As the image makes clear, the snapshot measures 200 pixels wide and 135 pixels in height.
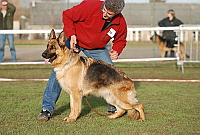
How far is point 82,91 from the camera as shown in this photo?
191 inches

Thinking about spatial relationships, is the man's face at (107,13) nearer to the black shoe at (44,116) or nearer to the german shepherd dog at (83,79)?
the german shepherd dog at (83,79)

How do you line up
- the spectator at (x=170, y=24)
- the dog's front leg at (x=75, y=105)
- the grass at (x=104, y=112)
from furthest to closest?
1. the spectator at (x=170, y=24)
2. the dog's front leg at (x=75, y=105)
3. the grass at (x=104, y=112)

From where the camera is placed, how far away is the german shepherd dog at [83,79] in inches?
187

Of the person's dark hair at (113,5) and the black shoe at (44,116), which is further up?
the person's dark hair at (113,5)

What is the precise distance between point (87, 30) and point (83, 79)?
0.88 meters

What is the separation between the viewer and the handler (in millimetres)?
4903

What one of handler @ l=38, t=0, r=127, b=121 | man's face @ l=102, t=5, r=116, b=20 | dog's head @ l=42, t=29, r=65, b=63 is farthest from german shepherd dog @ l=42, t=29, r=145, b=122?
man's face @ l=102, t=5, r=116, b=20

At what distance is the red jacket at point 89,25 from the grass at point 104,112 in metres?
1.35

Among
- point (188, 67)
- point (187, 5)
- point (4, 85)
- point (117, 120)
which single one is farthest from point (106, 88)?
point (187, 5)

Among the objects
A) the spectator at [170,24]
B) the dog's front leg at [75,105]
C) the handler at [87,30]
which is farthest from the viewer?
the spectator at [170,24]

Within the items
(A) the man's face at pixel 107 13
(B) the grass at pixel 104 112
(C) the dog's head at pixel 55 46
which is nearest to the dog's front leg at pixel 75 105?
(B) the grass at pixel 104 112

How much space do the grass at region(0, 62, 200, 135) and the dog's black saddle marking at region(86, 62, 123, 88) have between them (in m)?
0.66

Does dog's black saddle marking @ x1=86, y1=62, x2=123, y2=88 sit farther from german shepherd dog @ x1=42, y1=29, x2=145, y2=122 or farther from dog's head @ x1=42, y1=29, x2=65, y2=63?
dog's head @ x1=42, y1=29, x2=65, y2=63

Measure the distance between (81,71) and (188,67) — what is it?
28.8 ft
